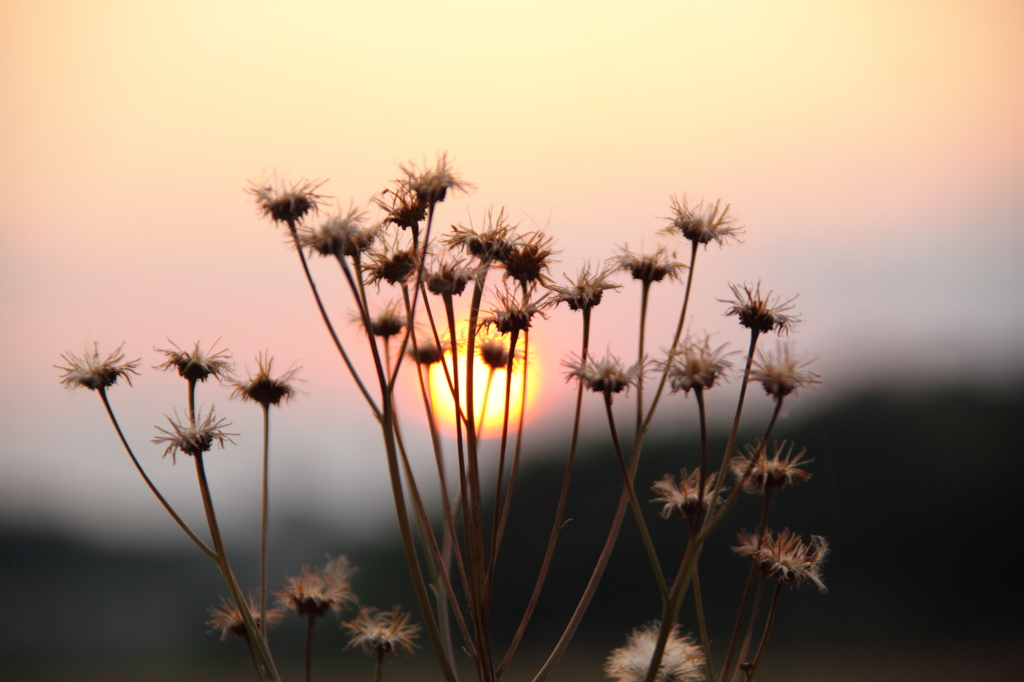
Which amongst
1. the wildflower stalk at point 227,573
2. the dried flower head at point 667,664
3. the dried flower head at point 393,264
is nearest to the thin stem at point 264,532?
the wildflower stalk at point 227,573

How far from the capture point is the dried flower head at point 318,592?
73 cm

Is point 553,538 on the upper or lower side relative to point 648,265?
lower

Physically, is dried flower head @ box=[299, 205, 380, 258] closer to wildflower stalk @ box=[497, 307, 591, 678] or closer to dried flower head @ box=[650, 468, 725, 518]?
wildflower stalk @ box=[497, 307, 591, 678]

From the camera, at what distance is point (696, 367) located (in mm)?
542

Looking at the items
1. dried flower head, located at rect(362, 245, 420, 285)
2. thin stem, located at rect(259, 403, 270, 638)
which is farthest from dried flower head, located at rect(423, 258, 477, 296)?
thin stem, located at rect(259, 403, 270, 638)

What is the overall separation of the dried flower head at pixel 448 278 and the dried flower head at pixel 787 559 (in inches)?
13.4

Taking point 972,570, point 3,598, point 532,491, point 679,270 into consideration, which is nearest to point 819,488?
point 972,570

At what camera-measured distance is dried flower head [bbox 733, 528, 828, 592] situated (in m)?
0.62

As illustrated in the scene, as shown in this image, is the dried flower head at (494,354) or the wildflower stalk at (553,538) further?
the dried flower head at (494,354)

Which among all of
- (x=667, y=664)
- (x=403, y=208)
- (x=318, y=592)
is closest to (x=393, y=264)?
(x=403, y=208)

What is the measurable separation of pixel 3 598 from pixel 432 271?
5.58 m

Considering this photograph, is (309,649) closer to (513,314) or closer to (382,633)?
(382,633)

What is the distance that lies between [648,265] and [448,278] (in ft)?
0.67

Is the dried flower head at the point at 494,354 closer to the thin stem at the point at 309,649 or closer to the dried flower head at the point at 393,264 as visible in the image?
the dried flower head at the point at 393,264
